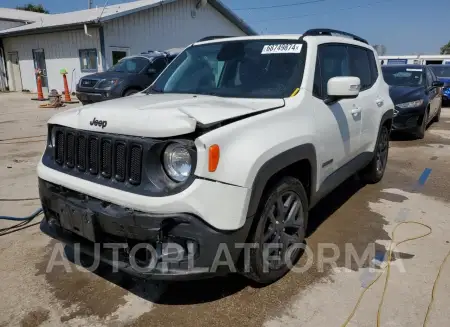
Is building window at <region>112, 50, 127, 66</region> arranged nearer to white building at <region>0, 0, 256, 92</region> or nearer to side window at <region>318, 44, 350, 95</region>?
white building at <region>0, 0, 256, 92</region>

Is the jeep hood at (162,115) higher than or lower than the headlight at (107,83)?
higher

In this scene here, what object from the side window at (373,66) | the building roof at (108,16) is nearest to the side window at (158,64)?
the building roof at (108,16)

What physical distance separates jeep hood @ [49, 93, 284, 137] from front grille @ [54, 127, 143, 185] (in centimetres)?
7

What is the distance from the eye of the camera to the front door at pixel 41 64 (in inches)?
816

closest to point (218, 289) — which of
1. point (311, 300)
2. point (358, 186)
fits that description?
point (311, 300)

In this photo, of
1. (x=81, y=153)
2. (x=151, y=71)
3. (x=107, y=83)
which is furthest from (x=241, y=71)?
(x=151, y=71)

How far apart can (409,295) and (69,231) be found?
2509 millimetres

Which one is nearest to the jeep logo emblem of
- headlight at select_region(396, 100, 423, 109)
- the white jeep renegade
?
the white jeep renegade

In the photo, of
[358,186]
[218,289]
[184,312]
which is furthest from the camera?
[358,186]

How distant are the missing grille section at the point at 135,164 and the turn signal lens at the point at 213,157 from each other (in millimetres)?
449

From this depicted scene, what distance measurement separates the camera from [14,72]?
2312 cm

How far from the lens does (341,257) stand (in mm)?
3355

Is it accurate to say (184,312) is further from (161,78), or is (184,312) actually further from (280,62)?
(161,78)

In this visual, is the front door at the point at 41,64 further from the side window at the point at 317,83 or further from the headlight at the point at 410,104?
the side window at the point at 317,83
